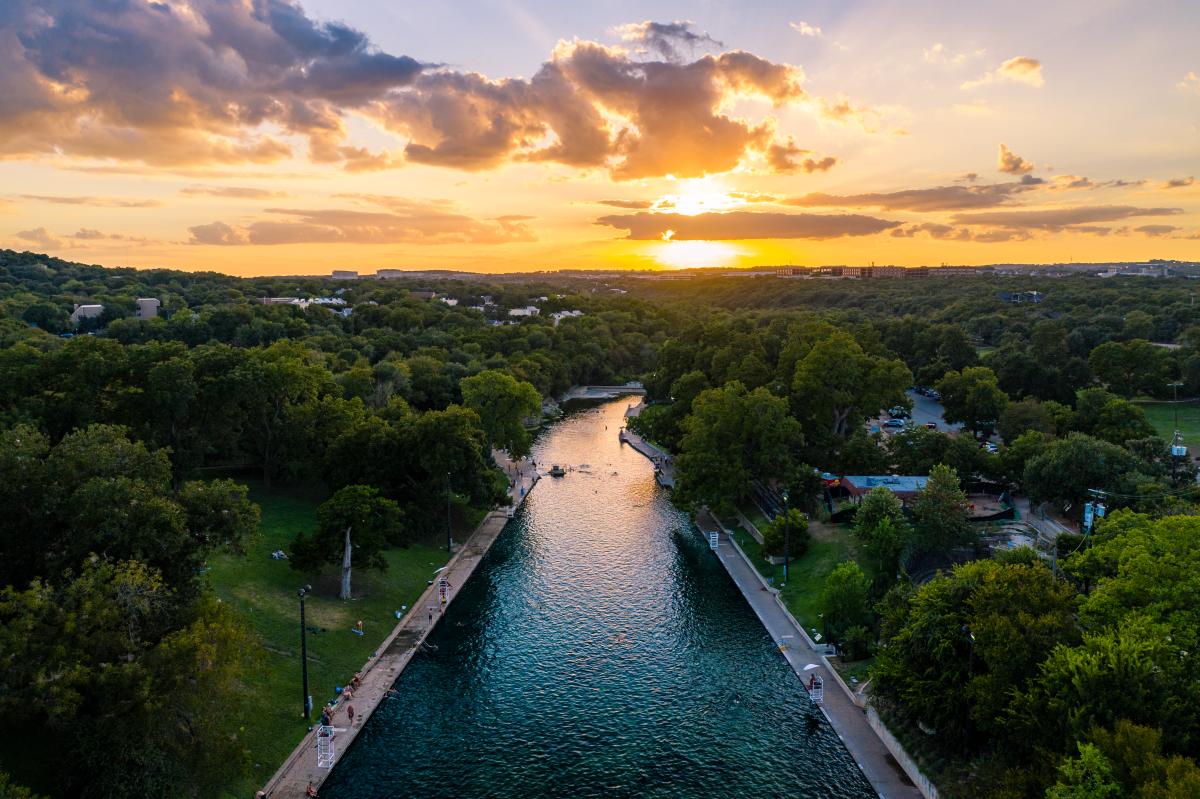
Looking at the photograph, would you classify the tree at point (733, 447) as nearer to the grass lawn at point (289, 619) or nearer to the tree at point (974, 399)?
the grass lawn at point (289, 619)

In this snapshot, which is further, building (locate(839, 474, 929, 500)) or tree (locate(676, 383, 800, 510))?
tree (locate(676, 383, 800, 510))

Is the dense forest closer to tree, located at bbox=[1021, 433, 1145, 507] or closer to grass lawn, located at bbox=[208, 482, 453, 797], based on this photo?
tree, located at bbox=[1021, 433, 1145, 507]

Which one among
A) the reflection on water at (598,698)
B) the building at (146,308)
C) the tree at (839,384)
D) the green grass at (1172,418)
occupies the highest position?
the building at (146,308)

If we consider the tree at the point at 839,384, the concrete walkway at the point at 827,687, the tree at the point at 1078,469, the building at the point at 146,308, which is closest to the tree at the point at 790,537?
A: the concrete walkway at the point at 827,687

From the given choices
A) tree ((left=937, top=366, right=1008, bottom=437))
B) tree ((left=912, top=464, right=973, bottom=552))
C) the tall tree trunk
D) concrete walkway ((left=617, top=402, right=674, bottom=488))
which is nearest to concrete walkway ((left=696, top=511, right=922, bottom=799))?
tree ((left=912, top=464, right=973, bottom=552))

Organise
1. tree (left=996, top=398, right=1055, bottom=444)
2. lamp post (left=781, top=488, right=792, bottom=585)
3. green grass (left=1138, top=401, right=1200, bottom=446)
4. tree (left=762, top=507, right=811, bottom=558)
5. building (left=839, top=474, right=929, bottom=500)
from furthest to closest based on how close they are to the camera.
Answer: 1. green grass (left=1138, top=401, right=1200, bottom=446)
2. tree (left=996, top=398, right=1055, bottom=444)
3. building (left=839, top=474, right=929, bottom=500)
4. tree (left=762, top=507, right=811, bottom=558)
5. lamp post (left=781, top=488, right=792, bottom=585)

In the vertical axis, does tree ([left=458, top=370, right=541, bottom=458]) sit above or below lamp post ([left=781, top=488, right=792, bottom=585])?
above
